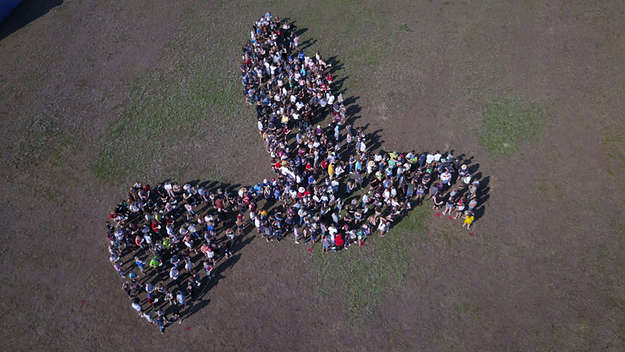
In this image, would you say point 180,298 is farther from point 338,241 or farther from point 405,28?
point 405,28

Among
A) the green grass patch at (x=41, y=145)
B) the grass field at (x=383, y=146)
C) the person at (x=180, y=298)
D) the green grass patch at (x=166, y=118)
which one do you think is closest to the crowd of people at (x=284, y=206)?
the person at (x=180, y=298)

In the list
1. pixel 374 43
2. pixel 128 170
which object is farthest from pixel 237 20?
pixel 128 170

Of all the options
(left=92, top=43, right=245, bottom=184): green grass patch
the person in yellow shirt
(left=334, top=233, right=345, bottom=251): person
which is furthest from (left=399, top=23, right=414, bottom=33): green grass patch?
(left=334, top=233, right=345, bottom=251): person

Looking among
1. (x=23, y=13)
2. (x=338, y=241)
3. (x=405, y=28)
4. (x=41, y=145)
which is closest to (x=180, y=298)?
(x=338, y=241)

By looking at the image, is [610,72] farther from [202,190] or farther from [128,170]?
[128,170]

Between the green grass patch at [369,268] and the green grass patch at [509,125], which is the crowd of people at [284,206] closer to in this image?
the green grass patch at [369,268]

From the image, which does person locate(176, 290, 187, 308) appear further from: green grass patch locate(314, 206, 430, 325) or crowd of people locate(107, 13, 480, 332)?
green grass patch locate(314, 206, 430, 325)
